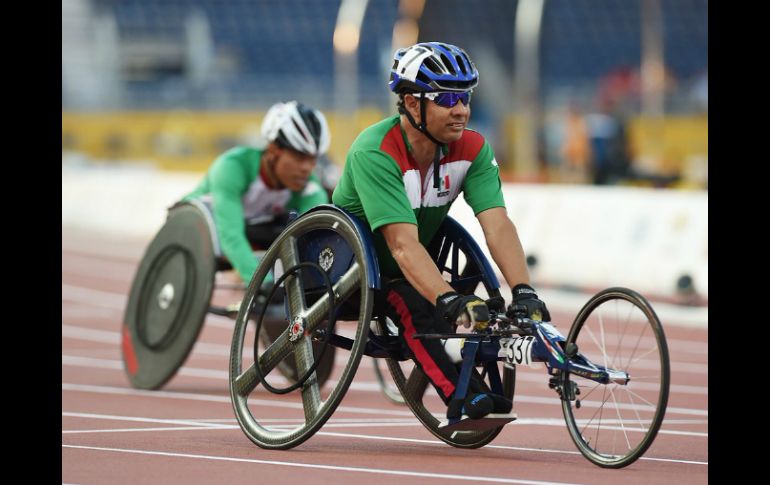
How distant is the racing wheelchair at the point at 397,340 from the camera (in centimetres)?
686

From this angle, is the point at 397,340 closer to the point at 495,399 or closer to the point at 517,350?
the point at 495,399

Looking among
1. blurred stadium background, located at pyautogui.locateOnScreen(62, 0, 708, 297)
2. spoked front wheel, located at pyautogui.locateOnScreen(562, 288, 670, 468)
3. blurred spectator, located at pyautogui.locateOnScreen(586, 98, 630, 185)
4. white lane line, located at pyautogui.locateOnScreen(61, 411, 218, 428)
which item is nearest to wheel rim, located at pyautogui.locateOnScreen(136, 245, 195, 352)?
white lane line, located at pyautogui.locateOnScreen(61, 411, 218, 428)

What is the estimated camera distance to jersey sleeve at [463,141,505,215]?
7.54 m

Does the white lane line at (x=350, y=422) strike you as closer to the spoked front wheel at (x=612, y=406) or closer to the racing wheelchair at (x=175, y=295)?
the spoked front wheel at (x=612, y=406)

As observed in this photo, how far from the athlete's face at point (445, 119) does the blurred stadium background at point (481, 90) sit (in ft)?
31.1

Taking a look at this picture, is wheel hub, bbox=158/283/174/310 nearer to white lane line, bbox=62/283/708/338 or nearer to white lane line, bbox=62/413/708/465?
white lane line, bbox=62/413/708/465

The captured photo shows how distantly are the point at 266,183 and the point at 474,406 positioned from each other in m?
4.40

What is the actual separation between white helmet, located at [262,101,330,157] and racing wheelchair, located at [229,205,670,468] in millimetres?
2699

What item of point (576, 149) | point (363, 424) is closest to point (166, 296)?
point (363, 424)

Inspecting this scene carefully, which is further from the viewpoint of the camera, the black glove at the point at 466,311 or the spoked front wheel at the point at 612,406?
the black glove at the point at 466,311

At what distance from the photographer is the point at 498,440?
8211 millimetres

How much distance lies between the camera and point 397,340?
7.61 meters

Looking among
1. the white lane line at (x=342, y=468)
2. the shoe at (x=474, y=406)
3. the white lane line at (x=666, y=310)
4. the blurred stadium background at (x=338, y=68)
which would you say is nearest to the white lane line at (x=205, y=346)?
the white lane line at (x=666, y=310)
